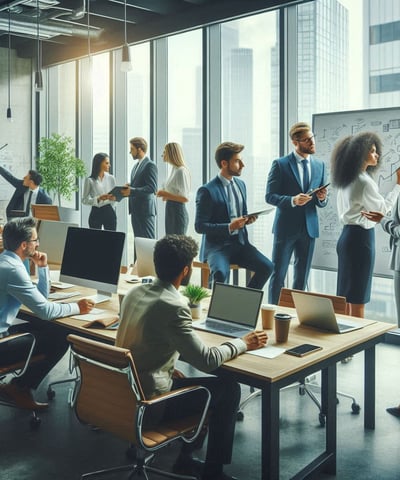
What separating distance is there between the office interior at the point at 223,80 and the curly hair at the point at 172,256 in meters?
1.20

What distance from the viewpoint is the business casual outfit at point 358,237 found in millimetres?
4812

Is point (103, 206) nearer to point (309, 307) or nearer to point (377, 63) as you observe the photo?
point (377, 63)

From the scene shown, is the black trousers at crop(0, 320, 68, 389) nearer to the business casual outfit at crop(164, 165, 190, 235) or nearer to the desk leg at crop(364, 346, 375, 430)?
the desk leg at crop(364, 346, 375, 430)

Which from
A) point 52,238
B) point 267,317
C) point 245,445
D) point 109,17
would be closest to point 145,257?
point 52,238

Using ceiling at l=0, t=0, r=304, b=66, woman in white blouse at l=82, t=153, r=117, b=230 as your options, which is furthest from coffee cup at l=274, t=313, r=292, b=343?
woman in white blouse at l=82, t=153, r=117, b=230

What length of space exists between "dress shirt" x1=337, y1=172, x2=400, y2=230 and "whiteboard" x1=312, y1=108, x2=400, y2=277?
0.42m

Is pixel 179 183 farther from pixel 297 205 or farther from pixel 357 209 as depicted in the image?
pixel 357 209

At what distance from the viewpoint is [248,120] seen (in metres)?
6.89

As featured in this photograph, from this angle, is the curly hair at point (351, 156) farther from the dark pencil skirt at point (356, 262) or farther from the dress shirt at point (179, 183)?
the dress shirt at point (179, 183)

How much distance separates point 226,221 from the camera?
5156 mm

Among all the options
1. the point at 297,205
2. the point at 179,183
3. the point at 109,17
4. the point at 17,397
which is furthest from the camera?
the point at 109,17

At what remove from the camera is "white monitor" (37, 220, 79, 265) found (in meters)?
5.07

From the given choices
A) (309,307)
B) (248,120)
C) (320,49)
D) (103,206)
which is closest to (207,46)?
(248,120)

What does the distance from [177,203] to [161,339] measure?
388 cm
